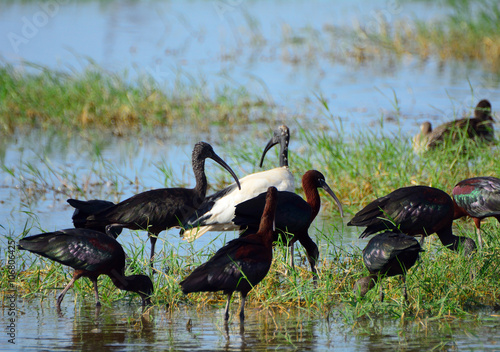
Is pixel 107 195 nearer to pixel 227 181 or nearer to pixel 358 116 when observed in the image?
pixel 227 181

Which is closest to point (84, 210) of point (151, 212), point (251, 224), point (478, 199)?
point (151, 212)

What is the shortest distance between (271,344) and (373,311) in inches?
36.7

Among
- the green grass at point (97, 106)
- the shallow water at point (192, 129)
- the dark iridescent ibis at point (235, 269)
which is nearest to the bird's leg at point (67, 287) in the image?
the shallow water at point (192, 129)

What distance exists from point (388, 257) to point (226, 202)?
7.48ft

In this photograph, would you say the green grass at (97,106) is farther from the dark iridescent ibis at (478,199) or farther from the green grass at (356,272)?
the dark iridescent ibis at (478,199)

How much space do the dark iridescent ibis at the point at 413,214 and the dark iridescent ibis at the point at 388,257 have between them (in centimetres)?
79

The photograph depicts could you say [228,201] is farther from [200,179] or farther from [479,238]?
[479,238]

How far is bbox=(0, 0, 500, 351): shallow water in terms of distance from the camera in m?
5.89

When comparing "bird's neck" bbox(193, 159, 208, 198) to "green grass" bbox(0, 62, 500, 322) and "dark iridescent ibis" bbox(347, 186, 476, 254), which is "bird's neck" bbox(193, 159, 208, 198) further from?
"dark iridescent ibis" bbox(347, 186, 476, 254)

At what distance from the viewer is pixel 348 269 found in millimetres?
6902

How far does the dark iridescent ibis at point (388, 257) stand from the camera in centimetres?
600

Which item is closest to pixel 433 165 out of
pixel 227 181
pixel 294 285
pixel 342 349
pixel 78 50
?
pixel 227 181

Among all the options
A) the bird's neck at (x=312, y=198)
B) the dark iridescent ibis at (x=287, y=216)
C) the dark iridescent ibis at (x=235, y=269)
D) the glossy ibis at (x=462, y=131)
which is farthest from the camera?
the glossy ibis at (x=462, y=131)

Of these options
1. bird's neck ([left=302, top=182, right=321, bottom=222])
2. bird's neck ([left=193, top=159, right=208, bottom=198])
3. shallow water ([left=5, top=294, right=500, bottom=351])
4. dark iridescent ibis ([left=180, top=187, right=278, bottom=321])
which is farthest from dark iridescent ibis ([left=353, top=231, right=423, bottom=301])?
bird's neck ([left=193, top=159, right=208, bottom=198])
